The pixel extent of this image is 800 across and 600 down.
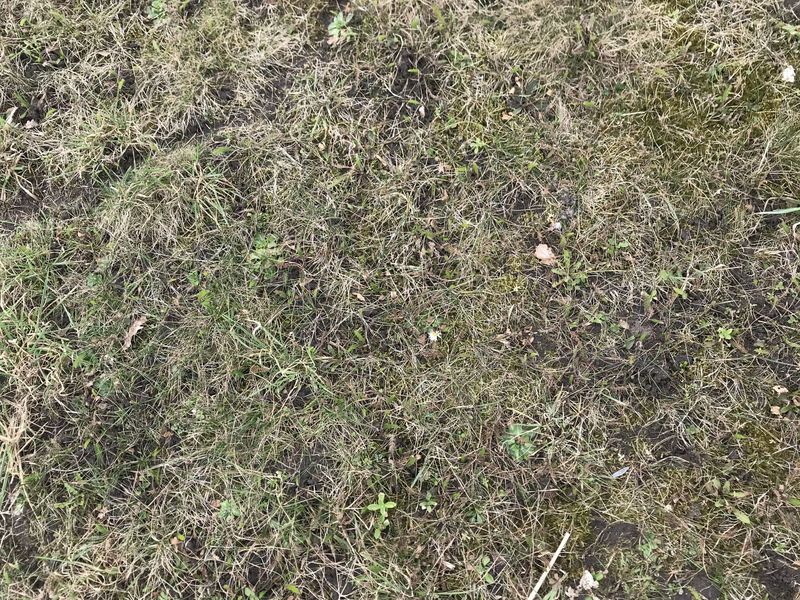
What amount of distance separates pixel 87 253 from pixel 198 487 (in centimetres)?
129

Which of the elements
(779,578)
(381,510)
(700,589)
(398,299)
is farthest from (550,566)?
(398,299)

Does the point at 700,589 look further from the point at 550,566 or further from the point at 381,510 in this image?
the point at 381,510

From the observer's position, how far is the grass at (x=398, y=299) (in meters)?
2.22

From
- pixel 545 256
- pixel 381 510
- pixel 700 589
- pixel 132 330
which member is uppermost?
pixel 545 256

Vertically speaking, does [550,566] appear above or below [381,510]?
below

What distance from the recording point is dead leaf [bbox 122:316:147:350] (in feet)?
7.76

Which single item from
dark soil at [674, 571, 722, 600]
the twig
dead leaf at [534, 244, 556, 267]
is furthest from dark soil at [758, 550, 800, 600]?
dead leaf at [534, 244, 556, 267]

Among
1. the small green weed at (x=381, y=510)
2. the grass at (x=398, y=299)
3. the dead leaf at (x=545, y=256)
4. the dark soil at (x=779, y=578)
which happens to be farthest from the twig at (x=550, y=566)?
the dead leaf at (x=545, y=256)

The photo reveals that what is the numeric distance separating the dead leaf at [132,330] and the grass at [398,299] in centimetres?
1

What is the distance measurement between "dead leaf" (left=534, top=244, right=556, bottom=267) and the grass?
0.23ft

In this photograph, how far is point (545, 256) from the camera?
239cm

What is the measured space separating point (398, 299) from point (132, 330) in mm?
1319

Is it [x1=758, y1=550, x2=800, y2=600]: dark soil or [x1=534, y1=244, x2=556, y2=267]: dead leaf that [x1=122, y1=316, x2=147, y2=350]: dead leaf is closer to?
[x1=534, y1=244, x2=556, y2=267]: dead leaf

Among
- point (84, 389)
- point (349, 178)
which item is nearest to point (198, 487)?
point (84, 389)
